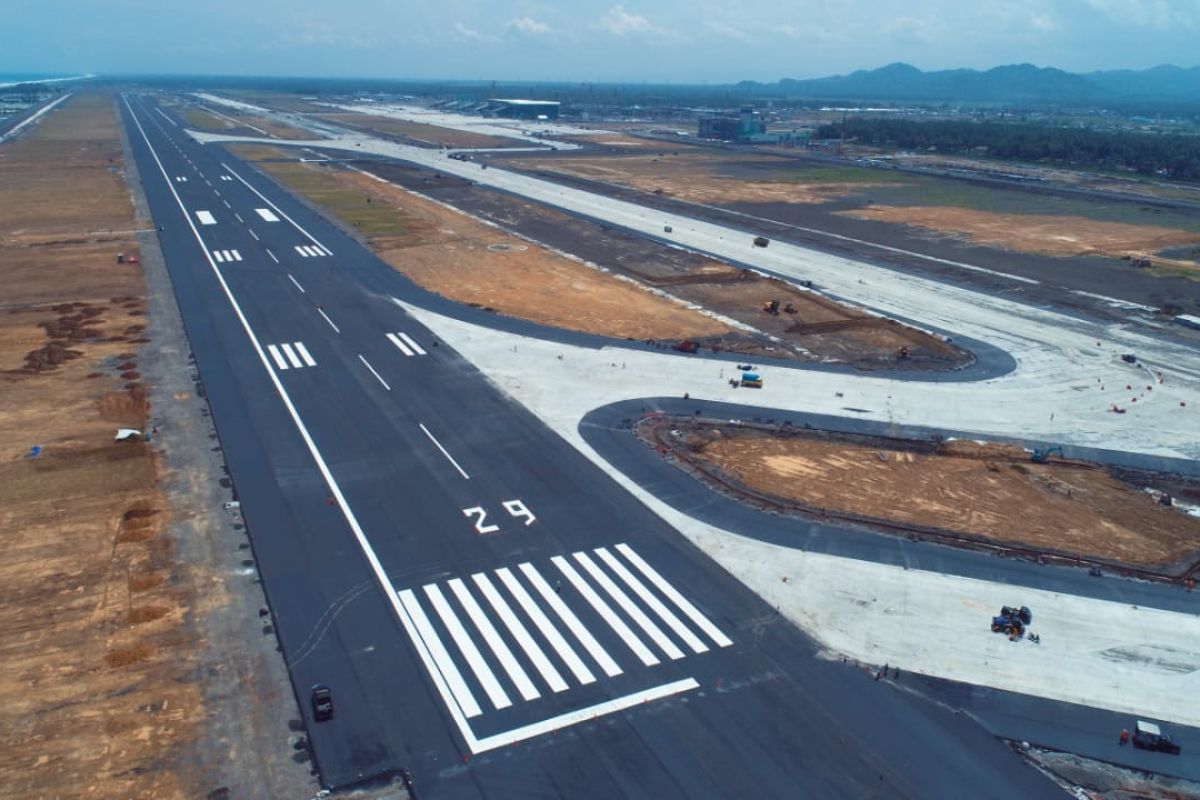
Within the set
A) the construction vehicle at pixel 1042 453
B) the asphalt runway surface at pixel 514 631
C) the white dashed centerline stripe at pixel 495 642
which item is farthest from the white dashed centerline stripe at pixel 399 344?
the construction vehicle at pixel 1042 453

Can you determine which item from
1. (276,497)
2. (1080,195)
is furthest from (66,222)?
(1080,195)

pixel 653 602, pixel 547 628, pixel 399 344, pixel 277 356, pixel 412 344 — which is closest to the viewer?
pixel 547 628

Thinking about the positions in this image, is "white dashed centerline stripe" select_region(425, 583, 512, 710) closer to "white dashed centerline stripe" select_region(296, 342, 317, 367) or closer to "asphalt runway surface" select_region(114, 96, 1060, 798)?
"asphalt runway surface" select_region(114, 96, 1060, 798)

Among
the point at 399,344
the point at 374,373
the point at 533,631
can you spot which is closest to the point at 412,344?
the point at 399,344

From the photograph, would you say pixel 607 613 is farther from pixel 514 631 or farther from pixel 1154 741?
pixel 1154 741

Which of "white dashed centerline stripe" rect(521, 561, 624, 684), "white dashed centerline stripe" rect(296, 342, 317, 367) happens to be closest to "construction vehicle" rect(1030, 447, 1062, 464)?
"white dashed centerline stripe" rect(521, 561, 624, 684)

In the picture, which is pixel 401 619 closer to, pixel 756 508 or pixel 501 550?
pixel 501 550
